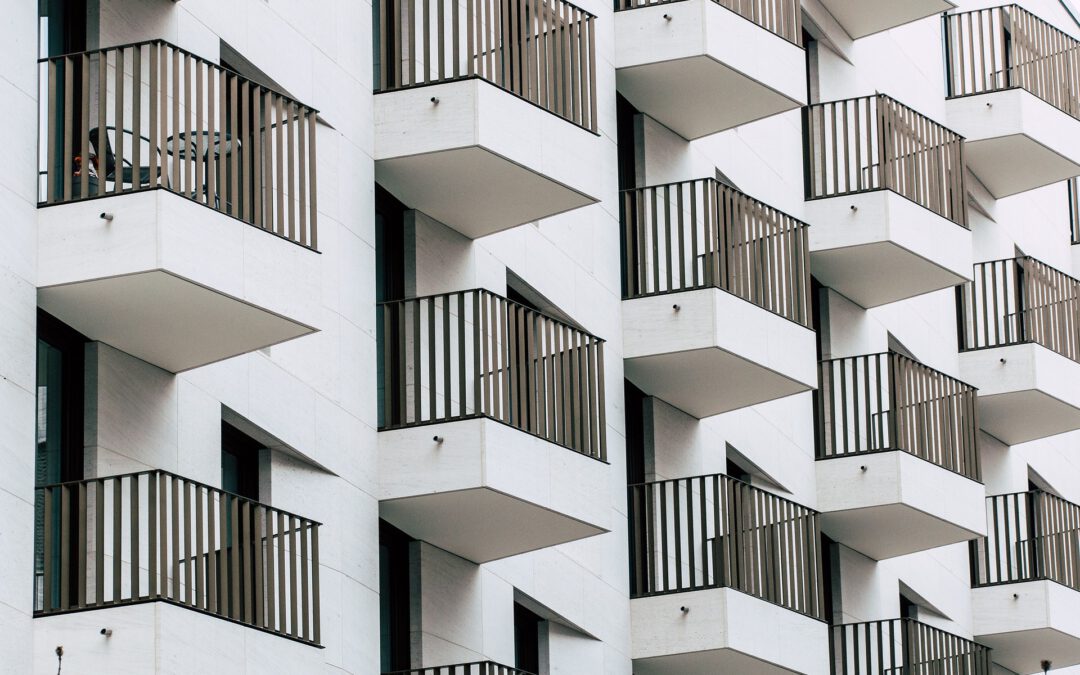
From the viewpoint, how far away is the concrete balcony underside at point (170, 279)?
17875mm

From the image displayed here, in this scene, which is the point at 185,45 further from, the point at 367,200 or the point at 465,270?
the point at 465,270

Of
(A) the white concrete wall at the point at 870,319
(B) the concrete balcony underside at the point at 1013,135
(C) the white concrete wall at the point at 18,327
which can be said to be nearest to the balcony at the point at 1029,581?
(A) the white concrete wall at the point at 870,319

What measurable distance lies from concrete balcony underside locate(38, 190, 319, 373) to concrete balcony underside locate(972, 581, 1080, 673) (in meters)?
17.8

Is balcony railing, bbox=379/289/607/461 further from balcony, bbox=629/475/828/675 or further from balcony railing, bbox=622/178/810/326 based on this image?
balcony railing, bbox=622/178/810/326

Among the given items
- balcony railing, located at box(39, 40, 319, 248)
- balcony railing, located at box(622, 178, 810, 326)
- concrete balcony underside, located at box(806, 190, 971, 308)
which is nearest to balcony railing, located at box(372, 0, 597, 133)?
balcony railing, located at box(622, 178, 810, 326)

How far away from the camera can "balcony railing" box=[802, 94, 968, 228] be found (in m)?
32.2

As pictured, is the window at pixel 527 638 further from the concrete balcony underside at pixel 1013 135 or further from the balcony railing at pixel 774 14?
the concrete balcony underside at pixel 1013 135

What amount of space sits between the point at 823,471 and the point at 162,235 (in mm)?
15162

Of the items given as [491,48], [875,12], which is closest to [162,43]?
[491,48]

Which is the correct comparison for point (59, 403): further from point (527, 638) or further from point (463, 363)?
point (527, 638)

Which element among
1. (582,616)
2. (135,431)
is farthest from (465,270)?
(135,431)

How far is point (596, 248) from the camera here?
27.0 meters

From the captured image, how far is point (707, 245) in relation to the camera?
90.8 feet

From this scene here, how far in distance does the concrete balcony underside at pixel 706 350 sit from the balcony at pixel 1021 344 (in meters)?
8.14
